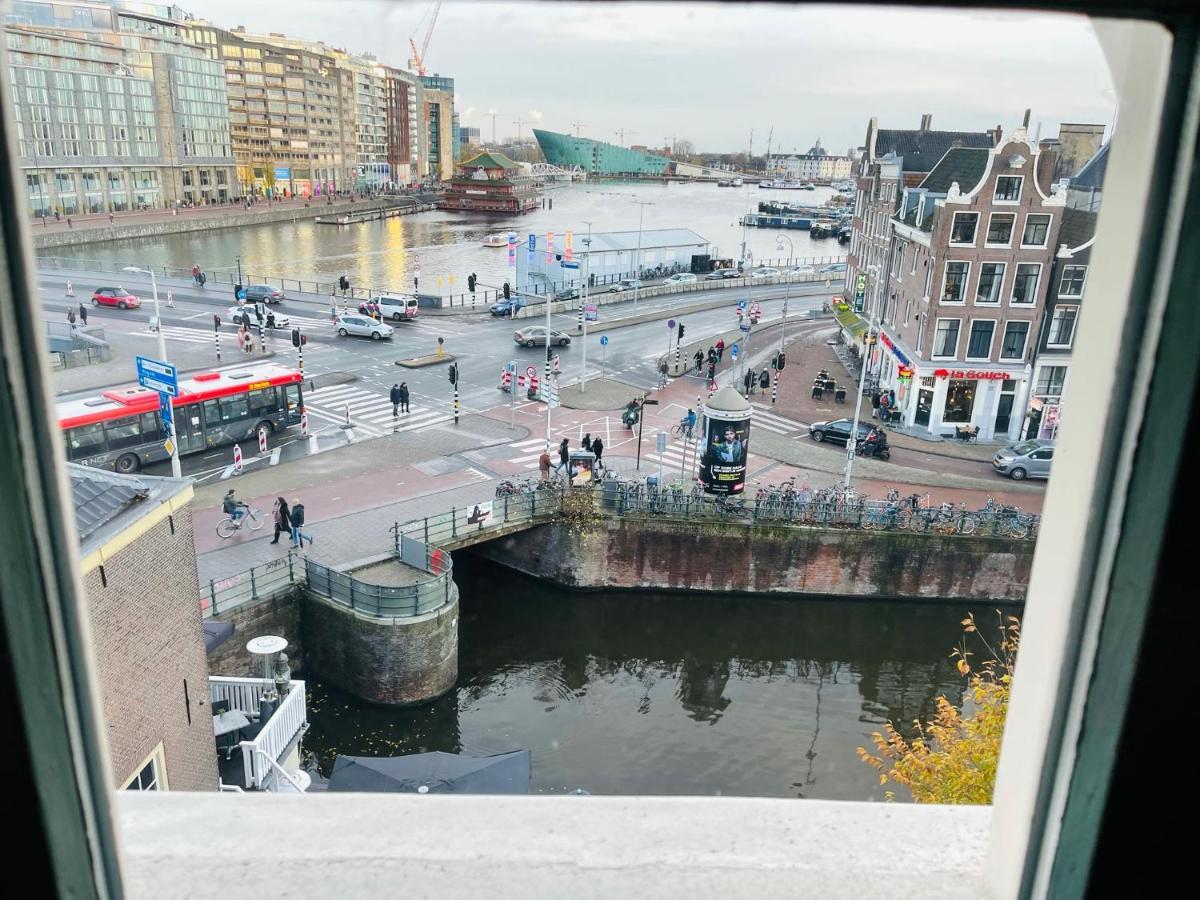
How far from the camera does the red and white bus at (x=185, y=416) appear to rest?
20.6 meters

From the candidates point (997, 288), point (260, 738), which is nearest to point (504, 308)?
point (997, 288)

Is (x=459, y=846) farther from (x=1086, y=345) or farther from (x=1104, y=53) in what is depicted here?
(x=1104, y=53)

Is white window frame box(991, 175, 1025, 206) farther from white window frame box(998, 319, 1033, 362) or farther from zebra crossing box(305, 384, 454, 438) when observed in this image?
zebra crossing box(305, 384, 454, 438)

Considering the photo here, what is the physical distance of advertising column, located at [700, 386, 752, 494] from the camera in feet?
67.7

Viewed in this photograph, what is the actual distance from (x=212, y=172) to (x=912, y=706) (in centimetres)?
10401

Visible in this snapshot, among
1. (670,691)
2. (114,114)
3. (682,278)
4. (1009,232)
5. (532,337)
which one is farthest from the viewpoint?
(114,114)

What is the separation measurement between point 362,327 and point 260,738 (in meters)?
29.1

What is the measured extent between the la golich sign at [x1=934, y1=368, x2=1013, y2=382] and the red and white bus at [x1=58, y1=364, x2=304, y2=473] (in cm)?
2060

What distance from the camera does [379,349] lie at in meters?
36.9

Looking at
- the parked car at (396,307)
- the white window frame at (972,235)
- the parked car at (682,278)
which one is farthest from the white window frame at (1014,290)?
the parked car at (682,278)

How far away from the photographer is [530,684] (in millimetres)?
17688

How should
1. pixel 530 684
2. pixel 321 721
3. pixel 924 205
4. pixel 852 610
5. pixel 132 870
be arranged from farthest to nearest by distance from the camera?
pixel 924 205
pixel 852 610
pixel 530 684
pixel 321 721
pixel 132 870

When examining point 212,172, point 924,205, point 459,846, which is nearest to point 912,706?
point 459,846

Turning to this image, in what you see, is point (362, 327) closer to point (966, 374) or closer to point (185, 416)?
point (185, 416)
